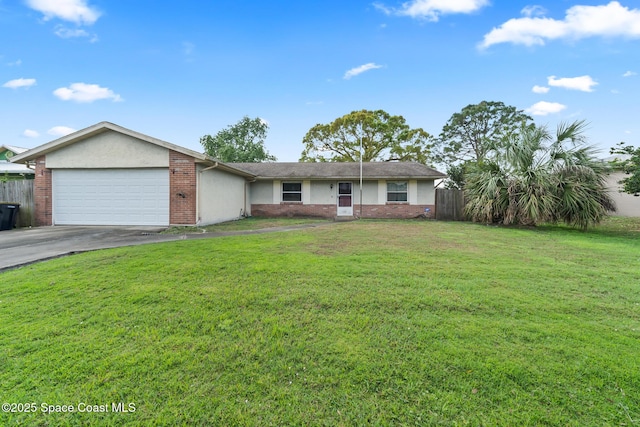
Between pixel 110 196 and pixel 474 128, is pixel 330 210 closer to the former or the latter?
pixel 110 196

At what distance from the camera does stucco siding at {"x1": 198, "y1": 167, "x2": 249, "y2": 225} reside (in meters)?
10.9

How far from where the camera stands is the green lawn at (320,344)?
184 centimetres

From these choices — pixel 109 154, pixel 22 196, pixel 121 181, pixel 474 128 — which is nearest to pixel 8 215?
pixel 22 196

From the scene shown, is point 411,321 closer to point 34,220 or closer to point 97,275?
point 97,275

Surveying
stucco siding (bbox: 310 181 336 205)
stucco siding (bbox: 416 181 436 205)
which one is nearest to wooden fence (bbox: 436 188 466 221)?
stucco siding (bbox: 416 181 436 205)

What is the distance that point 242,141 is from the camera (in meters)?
31.7

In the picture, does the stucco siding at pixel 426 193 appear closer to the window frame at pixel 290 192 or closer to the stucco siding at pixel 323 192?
the stucco siding at pixel 323 192

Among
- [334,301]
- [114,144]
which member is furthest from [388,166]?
[334,301]

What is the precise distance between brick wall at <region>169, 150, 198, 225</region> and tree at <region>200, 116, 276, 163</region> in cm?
1970

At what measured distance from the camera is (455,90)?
1702 cm

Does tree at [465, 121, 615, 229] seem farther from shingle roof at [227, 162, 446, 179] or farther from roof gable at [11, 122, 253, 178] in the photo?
roof gable at [11, 122, 253, 178]

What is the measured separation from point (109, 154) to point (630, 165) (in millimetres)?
19808

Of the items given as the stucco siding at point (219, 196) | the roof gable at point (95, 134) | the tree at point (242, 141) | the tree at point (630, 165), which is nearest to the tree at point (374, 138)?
the tree at point (242, 141)

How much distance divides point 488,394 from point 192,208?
10470 millimetres
